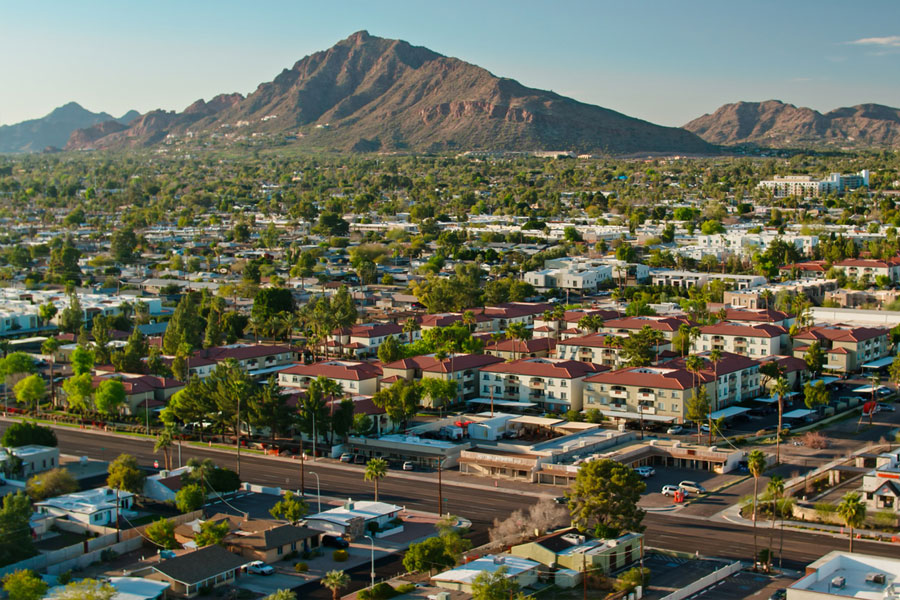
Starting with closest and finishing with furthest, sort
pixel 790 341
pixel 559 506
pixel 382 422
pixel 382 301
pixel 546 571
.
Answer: pixel 546 571 < pixel 559 506 < pixel 382 422 < pixel 790 341 < pixel 382 301

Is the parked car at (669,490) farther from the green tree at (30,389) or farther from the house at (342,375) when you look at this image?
the green tree at (30,389)

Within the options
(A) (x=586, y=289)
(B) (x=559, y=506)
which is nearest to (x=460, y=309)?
(A) (x=586, y=289)

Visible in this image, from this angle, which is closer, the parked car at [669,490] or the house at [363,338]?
the parked car at [669,490]

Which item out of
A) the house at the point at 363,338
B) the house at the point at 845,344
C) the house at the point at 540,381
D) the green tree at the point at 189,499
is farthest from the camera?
the house at the point at 363,338

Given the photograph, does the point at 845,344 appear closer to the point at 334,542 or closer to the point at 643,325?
the point at 643,325

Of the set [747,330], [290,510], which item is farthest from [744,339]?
[290,510]

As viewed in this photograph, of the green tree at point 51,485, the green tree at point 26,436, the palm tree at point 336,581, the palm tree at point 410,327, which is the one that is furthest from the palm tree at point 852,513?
the palm tree at point 410,327

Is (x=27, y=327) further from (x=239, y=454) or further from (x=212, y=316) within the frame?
(x=239, y=454)
